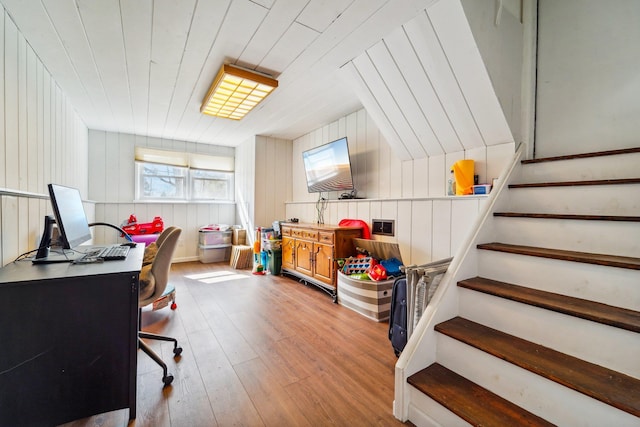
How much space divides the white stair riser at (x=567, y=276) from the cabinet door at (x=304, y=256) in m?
2.29

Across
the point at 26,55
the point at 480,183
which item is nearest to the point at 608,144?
the point at 480,183

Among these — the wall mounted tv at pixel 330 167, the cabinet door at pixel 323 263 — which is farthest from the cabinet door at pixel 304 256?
the wall mounted tv at pixel 330 167

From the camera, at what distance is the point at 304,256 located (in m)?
3.70

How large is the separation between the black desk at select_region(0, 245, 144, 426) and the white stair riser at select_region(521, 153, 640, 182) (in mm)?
2714

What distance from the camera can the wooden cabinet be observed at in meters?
3.17

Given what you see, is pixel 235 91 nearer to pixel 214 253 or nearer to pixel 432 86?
pixel 432 86

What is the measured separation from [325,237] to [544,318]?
2.31 meters

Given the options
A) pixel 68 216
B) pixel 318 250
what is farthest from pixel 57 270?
pixel 318 250

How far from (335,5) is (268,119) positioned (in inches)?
94.4

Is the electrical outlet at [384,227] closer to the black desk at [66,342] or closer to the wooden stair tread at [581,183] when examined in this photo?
the wooden stair tread at [581,183]

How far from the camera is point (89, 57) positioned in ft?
7.60

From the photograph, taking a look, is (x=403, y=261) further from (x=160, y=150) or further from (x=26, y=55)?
(x=160, y=150)

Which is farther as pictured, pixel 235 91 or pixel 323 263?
pixel 323 263

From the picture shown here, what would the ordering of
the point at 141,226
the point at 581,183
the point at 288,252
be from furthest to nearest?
the point at 141,226, the point at 288,252, the point at 581,183
